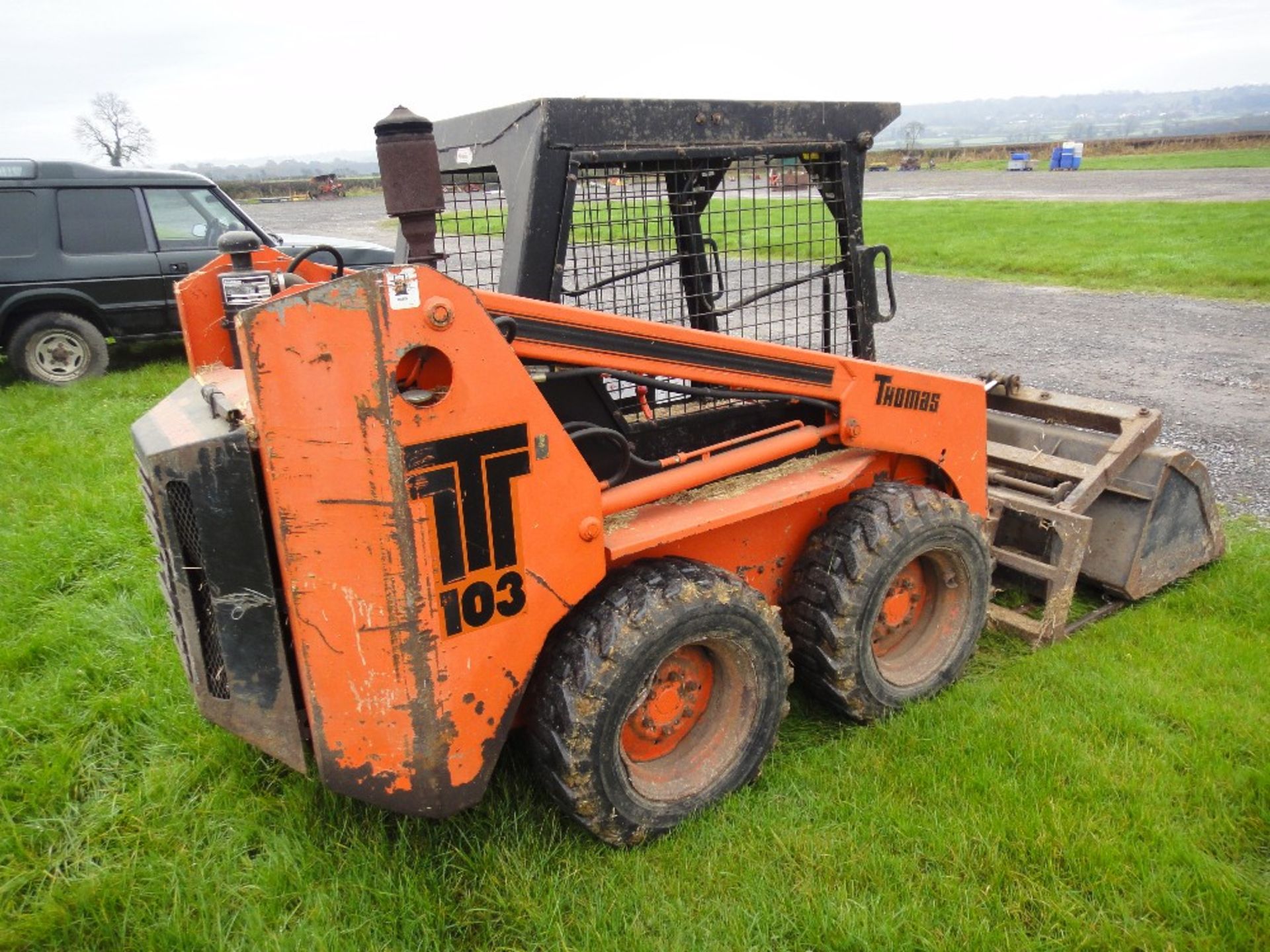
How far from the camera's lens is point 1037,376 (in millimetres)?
8445

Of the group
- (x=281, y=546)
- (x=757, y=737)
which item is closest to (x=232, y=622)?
(x=281, y=546)

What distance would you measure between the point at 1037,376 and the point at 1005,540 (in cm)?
458

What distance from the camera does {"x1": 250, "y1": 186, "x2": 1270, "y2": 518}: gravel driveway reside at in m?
6.54

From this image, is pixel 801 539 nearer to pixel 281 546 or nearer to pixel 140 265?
pixel 281 546

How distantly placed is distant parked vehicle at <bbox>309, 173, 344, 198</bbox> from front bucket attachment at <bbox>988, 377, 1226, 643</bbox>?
157ft

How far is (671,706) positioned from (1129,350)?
8.22 metres

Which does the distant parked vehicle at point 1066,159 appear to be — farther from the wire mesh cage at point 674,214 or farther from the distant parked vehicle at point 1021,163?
the wire mesh cage at point 674,214

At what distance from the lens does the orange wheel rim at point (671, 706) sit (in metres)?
2.89

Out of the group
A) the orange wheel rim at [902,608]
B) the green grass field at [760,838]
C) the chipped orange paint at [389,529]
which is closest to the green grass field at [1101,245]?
the orange wheel rim at [902,608]

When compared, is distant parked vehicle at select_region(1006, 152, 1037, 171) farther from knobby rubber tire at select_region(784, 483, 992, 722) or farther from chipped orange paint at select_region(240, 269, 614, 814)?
chipped orange paint at select_region(240, 269, 614, 814)

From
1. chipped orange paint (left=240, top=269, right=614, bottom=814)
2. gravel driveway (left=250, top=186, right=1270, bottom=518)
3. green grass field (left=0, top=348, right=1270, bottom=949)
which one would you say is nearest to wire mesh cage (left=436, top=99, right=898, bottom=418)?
chipped orange paint (left=240, top=269, right=614, bottom=814)

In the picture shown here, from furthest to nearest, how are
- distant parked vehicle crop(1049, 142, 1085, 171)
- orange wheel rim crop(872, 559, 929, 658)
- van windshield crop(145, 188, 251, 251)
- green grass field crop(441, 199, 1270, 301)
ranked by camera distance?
distant parked vehicle crop(1049, 142, 1085, 171), green grass field crop(441, 199, 1270, 301), van windshield crop(145, 188, 251, 251), orange wheel rim crop(872, 559, 929, 658)

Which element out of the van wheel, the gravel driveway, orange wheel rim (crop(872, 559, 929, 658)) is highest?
the van wheel

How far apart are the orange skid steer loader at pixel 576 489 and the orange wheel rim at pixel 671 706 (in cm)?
1
